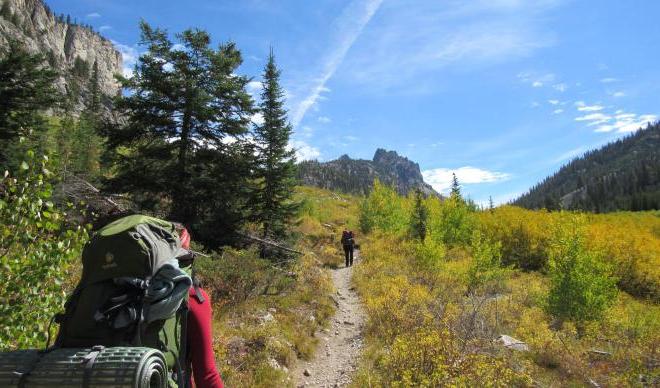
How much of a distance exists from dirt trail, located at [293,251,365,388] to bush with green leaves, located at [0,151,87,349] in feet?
18.1

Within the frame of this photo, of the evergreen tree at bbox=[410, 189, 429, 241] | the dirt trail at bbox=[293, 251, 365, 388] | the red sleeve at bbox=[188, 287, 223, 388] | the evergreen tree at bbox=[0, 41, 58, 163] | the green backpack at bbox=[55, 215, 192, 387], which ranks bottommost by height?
the dirt trail at bbox=[293, 251, 365, 388]

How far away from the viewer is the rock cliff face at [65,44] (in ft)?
347

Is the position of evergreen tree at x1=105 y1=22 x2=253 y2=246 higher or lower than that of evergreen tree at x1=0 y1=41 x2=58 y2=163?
lower

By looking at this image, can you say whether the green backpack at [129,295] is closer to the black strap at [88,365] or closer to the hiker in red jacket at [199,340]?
the hiker in red jacket at [199,340]

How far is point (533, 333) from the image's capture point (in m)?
11.0

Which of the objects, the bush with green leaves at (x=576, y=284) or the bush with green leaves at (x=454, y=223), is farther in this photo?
the bush with green leaves at (x=454, y=223)

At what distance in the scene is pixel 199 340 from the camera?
2.54 meters

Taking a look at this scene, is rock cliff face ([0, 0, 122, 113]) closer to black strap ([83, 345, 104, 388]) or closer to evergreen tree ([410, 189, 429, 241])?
evergreen tree ([410, 189, 429, 241])

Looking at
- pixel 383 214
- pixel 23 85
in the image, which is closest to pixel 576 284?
pixel 383 214

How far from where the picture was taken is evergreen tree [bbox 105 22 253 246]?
14.9 meters

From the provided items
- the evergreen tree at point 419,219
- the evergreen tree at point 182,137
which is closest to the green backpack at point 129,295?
the evergreen tree at point 182,137

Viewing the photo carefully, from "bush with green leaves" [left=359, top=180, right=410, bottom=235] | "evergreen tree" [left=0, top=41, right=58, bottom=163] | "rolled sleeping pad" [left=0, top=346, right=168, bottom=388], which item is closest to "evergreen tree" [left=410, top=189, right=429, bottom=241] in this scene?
"bush with green leaves" [left=359, top=180, right=410, bottom=235]

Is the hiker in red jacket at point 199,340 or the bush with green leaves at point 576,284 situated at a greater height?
the hiker in red jacket at point 199,340

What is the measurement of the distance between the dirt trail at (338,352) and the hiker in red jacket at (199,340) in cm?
587
